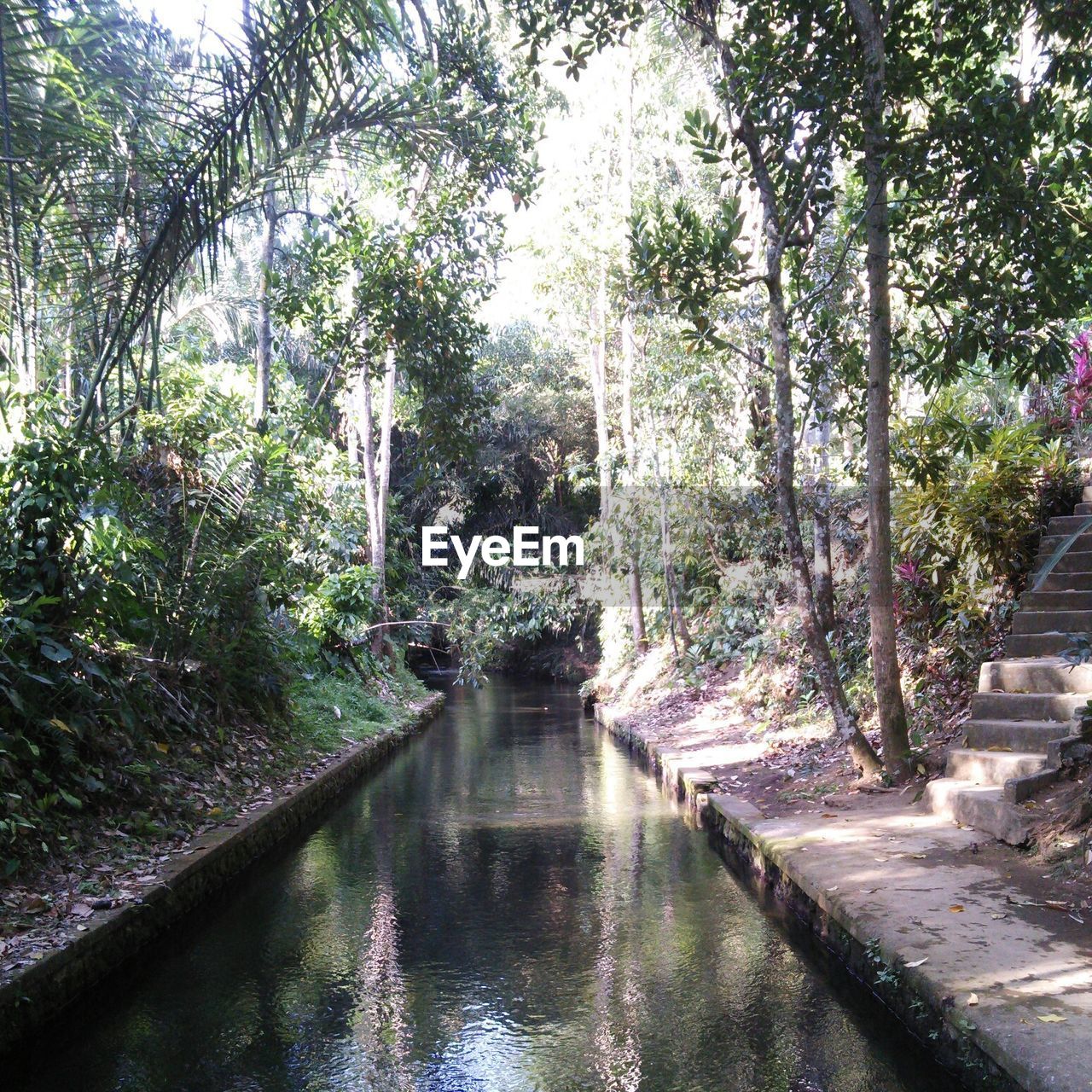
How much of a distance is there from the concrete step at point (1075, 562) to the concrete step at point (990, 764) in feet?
6.76

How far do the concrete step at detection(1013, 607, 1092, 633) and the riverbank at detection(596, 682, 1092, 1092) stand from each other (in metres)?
1.66

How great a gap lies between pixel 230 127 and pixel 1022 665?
677 centimetres

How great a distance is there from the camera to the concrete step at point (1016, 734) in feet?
23.4

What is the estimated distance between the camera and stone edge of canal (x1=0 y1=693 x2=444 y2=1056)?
4508 mm

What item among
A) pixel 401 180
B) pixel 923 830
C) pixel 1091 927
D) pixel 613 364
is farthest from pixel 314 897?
pixel 613 364

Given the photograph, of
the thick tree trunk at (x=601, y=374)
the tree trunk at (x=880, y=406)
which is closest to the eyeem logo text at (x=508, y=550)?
the thick tree trunk at (x=601, y=374)

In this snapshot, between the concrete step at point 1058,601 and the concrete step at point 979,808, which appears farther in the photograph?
the concrete step at point 1058,601

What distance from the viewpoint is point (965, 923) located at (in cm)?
505

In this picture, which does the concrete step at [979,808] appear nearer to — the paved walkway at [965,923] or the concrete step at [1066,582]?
the paved walkway at [965,923]

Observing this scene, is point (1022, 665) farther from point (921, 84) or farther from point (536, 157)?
point (536, 157)

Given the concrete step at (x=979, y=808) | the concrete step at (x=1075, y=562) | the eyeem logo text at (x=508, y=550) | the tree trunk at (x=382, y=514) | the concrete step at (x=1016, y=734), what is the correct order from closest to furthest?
1. the concrete step at (x=979, y=808)
2. the concrete step at (x=1016, y=734)
3. the concrete step at (x=1075, y=562)
4. the tree trunk at (x=382, y=514)
5. the eyeem logo text at (x=508, y=550)

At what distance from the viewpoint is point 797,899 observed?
6.54m

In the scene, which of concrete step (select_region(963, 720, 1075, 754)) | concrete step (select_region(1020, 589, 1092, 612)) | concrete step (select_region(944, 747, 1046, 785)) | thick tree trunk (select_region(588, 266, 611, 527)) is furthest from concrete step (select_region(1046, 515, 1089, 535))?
thick tree trunk (select_region(588, 266, 611, 527))

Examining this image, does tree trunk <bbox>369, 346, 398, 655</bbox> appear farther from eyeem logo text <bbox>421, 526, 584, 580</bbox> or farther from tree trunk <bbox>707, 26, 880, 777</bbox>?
tree trunk <bbox>707, 26, 880, 777</bbox>
